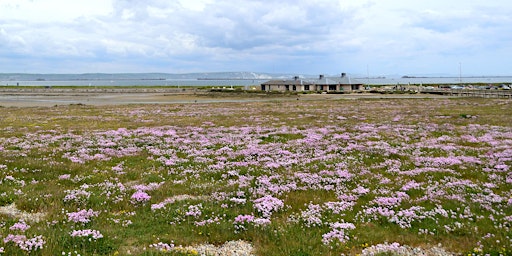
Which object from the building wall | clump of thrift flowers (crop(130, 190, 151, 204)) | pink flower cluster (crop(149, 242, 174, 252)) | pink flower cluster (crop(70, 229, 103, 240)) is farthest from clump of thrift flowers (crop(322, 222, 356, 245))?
the building wall

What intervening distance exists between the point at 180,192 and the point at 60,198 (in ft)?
13.8

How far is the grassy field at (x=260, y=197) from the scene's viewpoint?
9.20 meters

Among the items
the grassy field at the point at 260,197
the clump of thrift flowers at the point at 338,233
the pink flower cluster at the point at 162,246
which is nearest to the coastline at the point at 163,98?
the grassy field at the point at 260,197

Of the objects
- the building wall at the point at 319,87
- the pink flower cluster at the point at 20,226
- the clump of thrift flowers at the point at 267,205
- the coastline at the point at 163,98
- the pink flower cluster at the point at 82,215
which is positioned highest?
the building wall at the point at 319,87

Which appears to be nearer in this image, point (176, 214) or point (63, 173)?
point (176, 214)

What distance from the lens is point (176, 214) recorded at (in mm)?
11242

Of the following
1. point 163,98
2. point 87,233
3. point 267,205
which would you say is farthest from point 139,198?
point 163,98

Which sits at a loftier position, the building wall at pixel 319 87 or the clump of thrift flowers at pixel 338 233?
the building wall at pixel 319 87

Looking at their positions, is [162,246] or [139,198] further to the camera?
[139,198]

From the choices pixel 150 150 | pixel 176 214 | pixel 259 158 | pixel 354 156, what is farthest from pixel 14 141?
pixel 354 156

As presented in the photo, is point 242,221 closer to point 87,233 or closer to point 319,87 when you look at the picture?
point 87,233

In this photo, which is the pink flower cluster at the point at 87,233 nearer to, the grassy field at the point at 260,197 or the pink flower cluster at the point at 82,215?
the grassy field at the point at 260,197

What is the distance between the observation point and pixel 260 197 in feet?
43.1

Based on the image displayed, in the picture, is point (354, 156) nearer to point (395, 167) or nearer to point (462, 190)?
point (395, 167)
